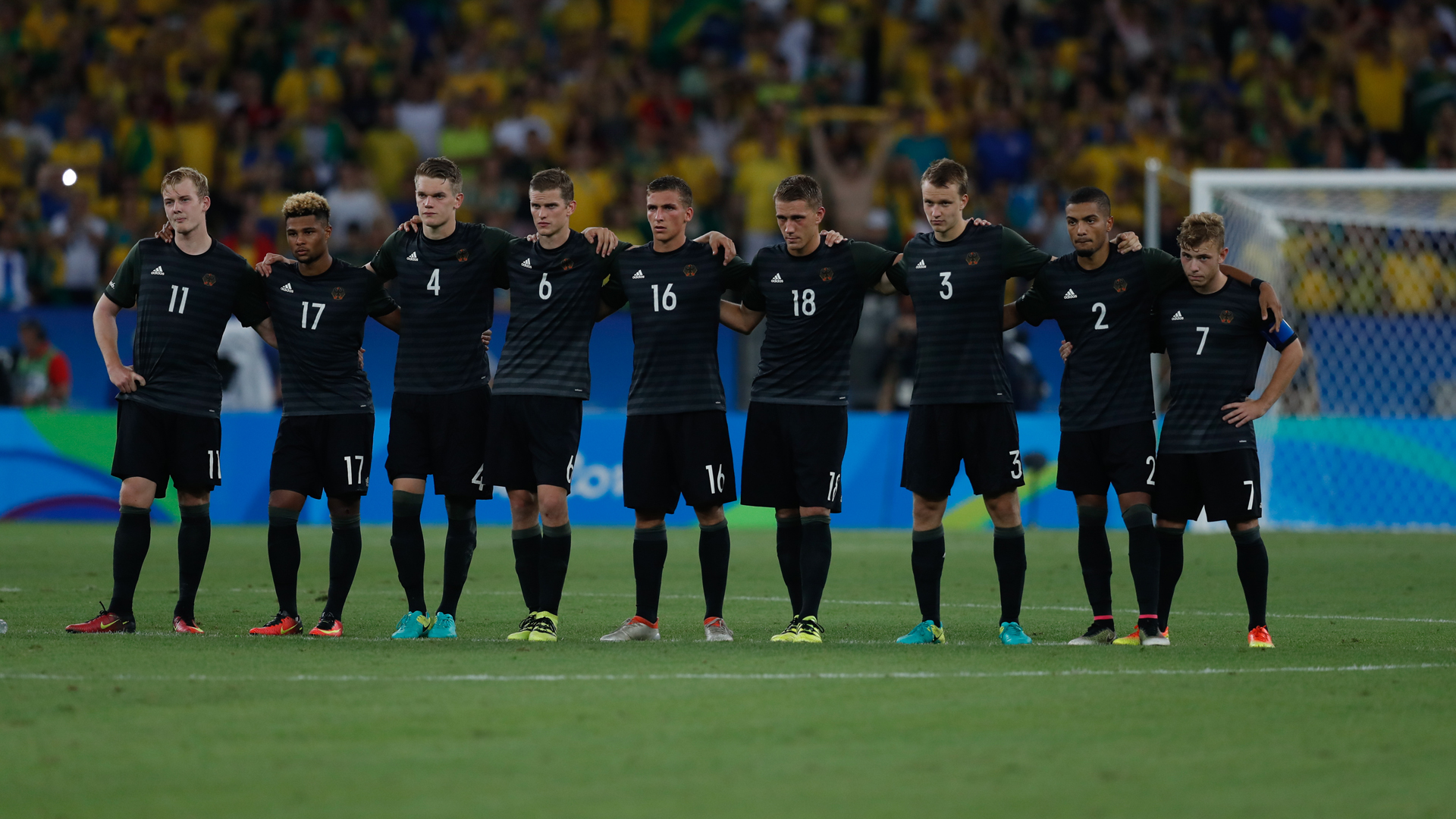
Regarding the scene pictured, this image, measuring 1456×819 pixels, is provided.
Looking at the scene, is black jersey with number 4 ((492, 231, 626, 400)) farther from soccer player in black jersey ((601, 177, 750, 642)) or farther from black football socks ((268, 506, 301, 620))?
black football socks ((268, 506, 301, 620))

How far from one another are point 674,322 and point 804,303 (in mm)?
651

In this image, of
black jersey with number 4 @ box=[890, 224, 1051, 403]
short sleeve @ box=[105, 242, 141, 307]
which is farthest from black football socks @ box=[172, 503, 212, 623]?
black jersey with number 4 @ box=[890, 224, 1051, 403]

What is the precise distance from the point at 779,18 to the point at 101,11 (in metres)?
9.00

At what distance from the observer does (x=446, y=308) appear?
8453 millimetres

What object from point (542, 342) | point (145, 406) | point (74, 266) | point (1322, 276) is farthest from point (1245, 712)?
point (74, 266)

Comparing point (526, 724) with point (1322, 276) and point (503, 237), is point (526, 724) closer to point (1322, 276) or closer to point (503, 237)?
point (503, 237)

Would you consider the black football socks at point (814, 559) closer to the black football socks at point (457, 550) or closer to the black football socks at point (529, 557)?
the black football socks at point (529, 557)

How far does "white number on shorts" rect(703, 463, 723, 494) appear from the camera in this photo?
8.29 meters

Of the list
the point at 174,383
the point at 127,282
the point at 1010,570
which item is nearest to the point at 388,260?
the point at 174,383

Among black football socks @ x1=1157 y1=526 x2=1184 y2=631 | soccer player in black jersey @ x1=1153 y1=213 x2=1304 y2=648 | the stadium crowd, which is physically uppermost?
the stadium crowd

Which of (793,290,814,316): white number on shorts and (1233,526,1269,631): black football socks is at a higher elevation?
(793,290,814,316): white number on shorts

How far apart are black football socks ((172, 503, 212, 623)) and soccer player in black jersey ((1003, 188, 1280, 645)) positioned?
4.30m

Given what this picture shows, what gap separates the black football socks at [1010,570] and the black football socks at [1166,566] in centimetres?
65

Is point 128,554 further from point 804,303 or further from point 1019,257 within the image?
point 1019,257
